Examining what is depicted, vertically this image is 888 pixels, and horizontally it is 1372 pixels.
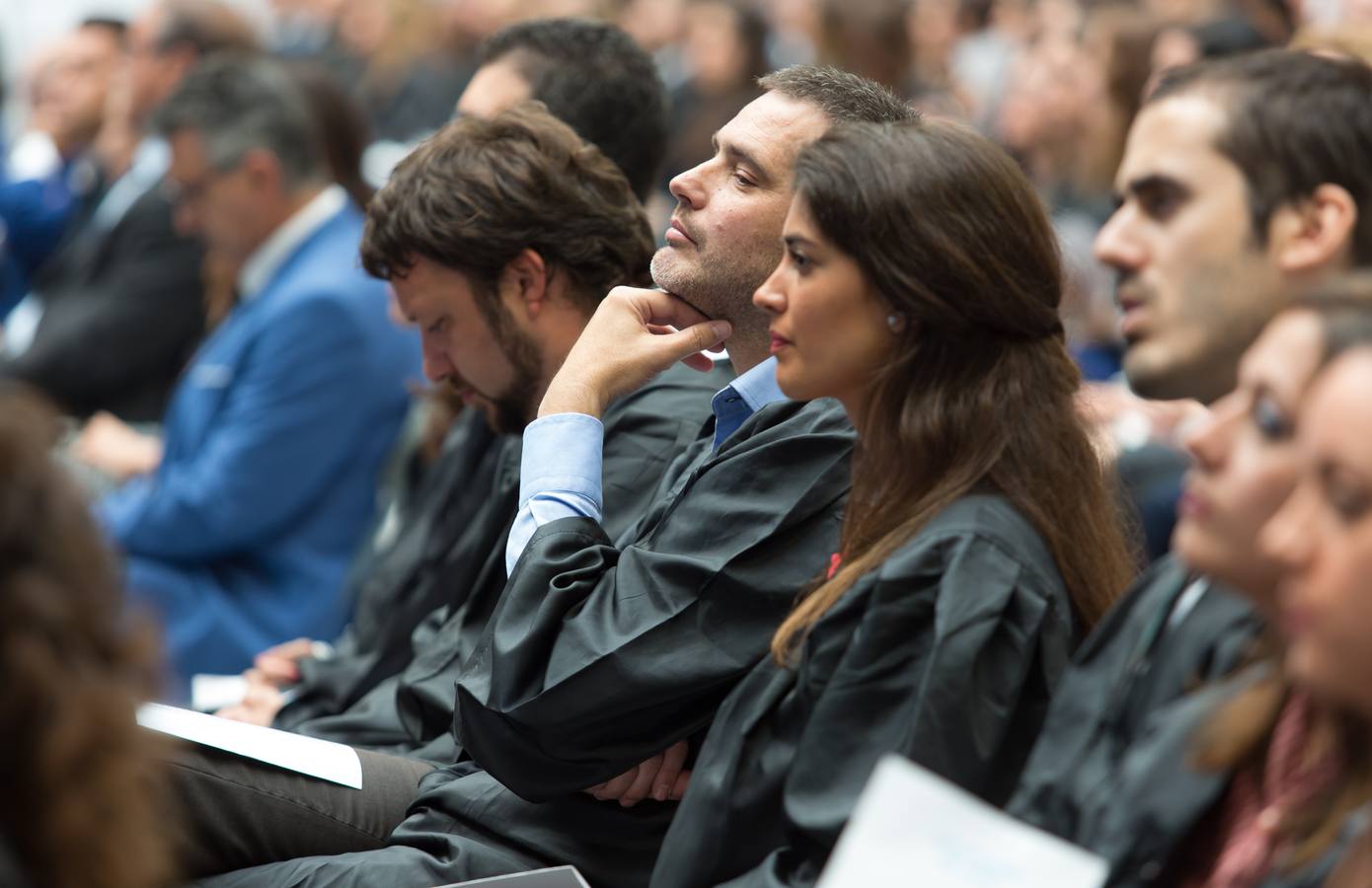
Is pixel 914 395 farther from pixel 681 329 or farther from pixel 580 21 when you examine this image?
pixel 580 21

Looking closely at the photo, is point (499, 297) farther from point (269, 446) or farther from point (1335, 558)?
point (1335, 558)

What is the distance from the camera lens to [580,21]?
12.0ft

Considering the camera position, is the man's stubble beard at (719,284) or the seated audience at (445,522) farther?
the seated audience at (445,522)

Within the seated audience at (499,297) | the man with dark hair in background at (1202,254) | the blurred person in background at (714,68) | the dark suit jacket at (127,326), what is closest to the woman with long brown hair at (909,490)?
the man with dark hair in background at (1202,254)

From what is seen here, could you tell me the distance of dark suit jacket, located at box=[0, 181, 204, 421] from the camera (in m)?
5.27

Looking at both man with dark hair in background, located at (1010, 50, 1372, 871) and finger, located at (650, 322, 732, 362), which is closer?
man with dark hair in background, located at (1010, 50, 1372, 871)

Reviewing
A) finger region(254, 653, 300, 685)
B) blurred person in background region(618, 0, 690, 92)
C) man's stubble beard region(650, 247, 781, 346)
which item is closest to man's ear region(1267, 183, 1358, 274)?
man's stubble beard region(650, 247, 781, 346)

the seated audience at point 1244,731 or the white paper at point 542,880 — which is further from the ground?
the seated audience at point 1244,731

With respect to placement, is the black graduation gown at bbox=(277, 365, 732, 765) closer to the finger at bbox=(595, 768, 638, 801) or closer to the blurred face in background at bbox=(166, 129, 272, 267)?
the finger at bbox=(595, 768, 638, 801)

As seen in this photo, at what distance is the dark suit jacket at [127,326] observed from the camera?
17.3 feet

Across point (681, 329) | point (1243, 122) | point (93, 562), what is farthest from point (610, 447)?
point (93, 562)

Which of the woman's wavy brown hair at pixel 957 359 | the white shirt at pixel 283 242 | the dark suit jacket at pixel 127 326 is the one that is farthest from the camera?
the dark suit jacket at pixel 127 326

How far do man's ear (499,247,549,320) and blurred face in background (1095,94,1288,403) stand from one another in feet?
3.99

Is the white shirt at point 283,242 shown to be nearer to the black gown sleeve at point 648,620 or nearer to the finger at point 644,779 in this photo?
the black gown sleeve at point 648,620
